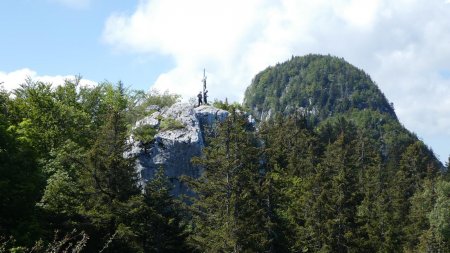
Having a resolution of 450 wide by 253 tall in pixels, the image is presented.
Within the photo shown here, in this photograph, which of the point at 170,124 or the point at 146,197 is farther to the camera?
the point at 170,124

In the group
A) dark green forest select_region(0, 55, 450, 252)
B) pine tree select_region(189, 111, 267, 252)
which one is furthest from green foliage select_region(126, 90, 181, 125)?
pine tree select_region(189, 111, 267, 252)

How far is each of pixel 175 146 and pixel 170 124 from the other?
9.22 feet

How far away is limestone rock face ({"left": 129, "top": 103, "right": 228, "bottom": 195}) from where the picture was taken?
41.0m

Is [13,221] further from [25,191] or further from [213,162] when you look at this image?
[213,162]

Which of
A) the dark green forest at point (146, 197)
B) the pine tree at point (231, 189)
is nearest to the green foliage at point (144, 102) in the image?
the dark green forest at point (146, 197)

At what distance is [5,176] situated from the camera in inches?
840

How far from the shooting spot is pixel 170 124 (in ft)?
145

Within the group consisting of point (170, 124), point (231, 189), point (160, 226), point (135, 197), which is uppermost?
point (170, 124)

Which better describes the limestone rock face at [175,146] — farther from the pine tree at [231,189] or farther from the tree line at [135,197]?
the pine tree at [231,189]

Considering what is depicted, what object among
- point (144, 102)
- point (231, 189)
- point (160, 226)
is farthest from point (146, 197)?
point (144, 102)

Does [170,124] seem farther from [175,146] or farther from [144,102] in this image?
[144,102]

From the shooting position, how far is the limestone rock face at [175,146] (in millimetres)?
41000

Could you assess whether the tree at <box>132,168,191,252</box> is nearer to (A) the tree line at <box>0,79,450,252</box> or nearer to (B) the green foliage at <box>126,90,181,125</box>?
(A) the tree line at <box>0,79,450,252</box>

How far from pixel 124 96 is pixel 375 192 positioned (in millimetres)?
34467
